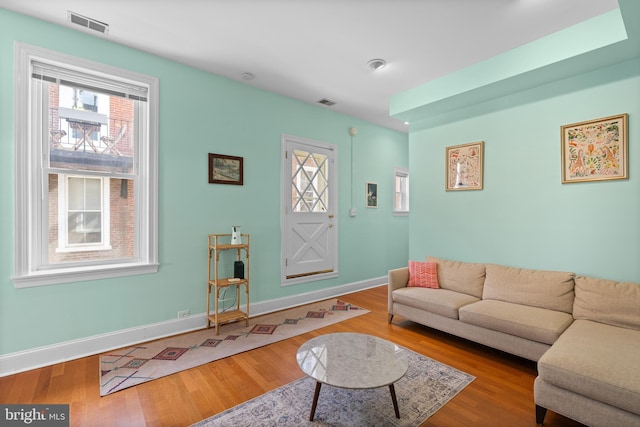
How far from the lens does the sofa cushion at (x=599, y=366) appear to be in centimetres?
155

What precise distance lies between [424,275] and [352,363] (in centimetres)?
199

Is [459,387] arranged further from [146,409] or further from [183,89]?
[183,89]

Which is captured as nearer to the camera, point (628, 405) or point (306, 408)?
point (628, 405)

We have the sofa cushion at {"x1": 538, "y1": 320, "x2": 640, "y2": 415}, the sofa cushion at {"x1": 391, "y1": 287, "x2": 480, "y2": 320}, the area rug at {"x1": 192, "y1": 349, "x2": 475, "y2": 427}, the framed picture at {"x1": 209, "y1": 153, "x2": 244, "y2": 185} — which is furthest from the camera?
the framed picture at {"x1": 209, "y1": 153, "x2": 244, "y2": 185}

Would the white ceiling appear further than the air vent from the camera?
No

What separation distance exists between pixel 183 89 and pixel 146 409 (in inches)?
117

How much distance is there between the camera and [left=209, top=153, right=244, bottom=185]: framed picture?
3350 millimetres

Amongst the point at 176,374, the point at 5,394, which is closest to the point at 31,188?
the point at 5,394

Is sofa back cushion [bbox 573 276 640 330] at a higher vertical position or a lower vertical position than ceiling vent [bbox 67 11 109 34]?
lower

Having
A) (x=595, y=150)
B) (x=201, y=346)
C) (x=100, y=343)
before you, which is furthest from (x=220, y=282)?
(x=595, y=150)

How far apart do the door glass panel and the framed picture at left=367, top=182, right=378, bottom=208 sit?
93 centimetres

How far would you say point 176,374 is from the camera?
92.4 inches

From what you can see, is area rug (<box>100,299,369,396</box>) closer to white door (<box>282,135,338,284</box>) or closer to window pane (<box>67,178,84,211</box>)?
white door (<box>282,135,338,284</box>)

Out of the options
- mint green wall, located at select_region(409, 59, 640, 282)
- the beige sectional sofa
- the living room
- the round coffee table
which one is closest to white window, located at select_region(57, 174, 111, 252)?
the living room
